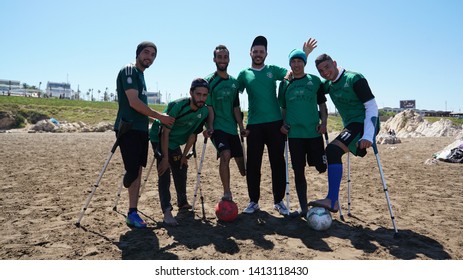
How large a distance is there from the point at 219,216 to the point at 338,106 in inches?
133

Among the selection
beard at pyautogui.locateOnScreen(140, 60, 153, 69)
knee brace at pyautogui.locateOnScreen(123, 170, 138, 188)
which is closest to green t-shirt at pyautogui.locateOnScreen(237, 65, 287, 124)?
beard at pyautogui.locateOnScreen(140, 60, 153, 69)

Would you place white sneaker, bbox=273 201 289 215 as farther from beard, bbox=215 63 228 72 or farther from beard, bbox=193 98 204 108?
beard, bbox=215 63 228 72

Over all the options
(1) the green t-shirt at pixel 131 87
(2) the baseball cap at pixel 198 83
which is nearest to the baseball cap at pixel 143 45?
(1) the green t-shirt at pixel 131 87

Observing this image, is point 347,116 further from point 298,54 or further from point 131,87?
point 131,87

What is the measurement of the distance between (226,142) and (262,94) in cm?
134

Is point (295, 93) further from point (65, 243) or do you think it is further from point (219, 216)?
point (65, 243)

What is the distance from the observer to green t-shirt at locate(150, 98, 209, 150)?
6672mm

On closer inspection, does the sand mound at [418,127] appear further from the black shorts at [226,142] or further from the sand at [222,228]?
the black shorts at [226,142]

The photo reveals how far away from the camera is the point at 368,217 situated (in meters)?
7.16

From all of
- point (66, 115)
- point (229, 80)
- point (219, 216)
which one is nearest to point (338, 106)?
point (229, 80)

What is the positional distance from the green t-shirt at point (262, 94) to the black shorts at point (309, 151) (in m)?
0.73

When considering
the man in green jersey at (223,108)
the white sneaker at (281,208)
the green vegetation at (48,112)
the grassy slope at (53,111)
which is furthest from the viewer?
the grassy slope at (53,111)

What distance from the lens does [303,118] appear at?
685cm

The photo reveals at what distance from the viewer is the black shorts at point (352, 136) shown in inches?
245
